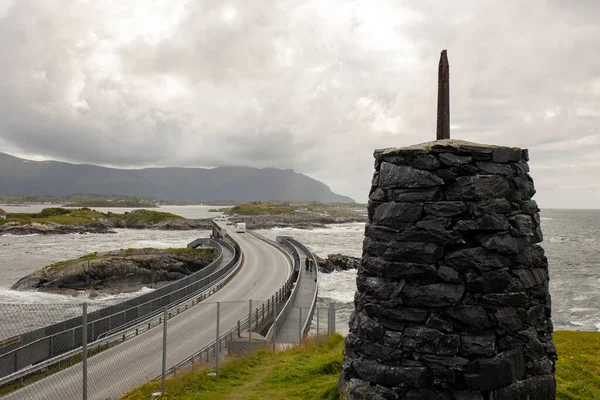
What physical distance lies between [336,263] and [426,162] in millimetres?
53382

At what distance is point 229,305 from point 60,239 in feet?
262

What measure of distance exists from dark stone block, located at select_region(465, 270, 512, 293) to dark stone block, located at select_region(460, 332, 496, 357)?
2.31 ft

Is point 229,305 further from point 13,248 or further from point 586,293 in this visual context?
point 13,248

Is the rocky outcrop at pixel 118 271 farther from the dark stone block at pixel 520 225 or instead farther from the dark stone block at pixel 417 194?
the dark stone block at pixel 520 225

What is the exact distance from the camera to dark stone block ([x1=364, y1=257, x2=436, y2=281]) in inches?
280

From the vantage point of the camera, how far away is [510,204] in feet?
24.2

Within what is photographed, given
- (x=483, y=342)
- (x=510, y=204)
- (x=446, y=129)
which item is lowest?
(x=483, y=342)

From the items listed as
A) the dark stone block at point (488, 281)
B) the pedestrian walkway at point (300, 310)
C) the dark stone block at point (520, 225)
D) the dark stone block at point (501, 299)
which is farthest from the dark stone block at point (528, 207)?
the pedestrian walkway at point (300, 310)

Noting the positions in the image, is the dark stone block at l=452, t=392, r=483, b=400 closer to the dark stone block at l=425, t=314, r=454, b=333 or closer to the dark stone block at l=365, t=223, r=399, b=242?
the dark stone block at l=425, t=314, r=454, b=333

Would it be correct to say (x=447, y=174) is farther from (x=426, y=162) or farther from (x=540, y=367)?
(x=540, y=367)

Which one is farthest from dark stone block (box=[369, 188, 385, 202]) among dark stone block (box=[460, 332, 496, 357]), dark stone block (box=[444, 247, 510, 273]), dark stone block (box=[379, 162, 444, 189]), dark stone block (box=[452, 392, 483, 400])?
dark stone block (box=[452, 392, 483, 400])

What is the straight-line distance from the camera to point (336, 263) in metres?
59.8

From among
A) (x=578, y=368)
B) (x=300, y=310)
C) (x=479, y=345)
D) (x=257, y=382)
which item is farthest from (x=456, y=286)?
(x=300, y=310)

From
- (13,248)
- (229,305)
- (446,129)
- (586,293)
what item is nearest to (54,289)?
(229,305)
